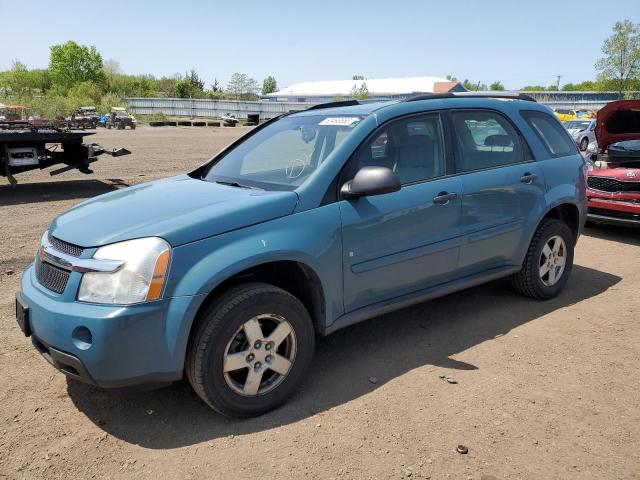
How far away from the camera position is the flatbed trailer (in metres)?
9.58

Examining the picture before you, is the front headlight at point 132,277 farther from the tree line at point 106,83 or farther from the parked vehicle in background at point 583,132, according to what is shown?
the tree line at point 106,83

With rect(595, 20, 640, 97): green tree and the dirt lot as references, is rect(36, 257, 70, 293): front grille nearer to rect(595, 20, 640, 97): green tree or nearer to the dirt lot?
the dirt lot

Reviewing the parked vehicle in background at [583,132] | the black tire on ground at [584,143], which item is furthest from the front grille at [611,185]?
the black tire on ground at [584,143]

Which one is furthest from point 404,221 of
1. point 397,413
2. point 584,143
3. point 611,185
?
point 584,143

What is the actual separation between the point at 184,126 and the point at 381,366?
4157 cm

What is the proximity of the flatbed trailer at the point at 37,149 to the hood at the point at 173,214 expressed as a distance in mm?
7323

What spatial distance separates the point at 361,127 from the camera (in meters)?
3.53

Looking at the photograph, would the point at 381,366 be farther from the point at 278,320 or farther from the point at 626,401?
the point at 626,401

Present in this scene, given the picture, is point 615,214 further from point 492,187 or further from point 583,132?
point 583,132

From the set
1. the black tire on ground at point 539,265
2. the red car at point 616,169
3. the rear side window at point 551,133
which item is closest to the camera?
the black tire on ground at point 539,265

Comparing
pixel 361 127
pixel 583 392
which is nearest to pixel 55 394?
pixel 361 127

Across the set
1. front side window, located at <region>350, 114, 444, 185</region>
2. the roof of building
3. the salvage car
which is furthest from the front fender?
the roof of building

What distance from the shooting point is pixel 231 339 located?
283 centimetres

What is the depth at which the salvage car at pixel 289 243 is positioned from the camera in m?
2.66
